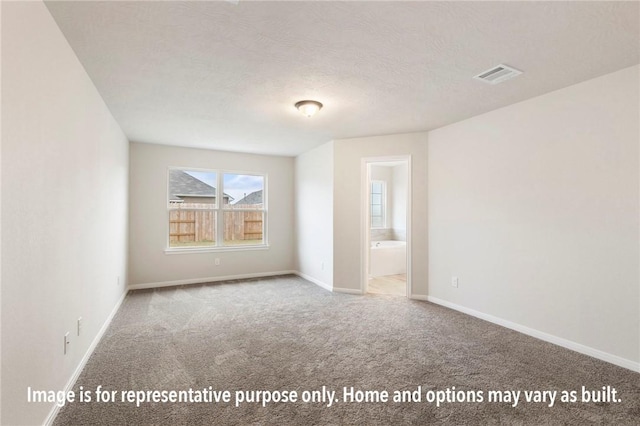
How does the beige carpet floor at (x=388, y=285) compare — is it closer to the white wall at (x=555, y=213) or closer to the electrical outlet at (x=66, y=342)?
the white wall at (x=555, y=213)

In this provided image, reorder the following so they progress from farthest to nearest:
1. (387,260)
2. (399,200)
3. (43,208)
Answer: (399,200), (387,260), (43,208)

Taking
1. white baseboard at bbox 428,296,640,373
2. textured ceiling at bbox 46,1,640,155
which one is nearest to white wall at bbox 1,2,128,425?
textured ceiling at bbox 46,1,640,155

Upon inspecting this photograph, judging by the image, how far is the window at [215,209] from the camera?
17.9 feet

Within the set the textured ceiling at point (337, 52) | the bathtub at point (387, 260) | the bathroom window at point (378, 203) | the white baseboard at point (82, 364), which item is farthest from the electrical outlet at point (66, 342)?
the bathroom window at point (378, 203)

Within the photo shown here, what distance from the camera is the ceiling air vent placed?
8.15 feet

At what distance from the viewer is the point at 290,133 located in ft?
14.8

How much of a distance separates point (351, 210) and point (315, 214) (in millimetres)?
919

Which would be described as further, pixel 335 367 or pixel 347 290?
pixel 347 290

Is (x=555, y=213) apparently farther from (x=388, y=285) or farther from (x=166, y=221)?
(x=166, y=221)

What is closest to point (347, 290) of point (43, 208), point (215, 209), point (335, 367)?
point (335, 367)

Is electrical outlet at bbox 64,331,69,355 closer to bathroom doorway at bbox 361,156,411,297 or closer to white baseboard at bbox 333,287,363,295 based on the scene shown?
white baseboard at bbox 333,287,363,295

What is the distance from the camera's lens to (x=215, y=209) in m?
5.71

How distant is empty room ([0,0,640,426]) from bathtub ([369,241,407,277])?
1265 millimetres

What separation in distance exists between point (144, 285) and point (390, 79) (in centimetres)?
494
